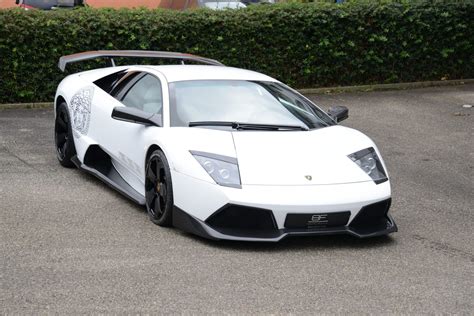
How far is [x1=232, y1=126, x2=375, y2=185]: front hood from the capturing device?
7.66 metres

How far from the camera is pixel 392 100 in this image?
53.2 ft

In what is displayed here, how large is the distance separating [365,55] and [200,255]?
10.5 metres

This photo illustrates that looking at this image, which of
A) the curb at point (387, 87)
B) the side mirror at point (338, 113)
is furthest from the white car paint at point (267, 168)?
the curb at point (387, 87)

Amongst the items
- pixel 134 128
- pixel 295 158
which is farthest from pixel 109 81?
pixel 295 158

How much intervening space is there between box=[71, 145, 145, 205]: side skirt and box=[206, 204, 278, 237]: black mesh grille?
1.38 meters

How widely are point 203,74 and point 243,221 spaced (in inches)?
84.6

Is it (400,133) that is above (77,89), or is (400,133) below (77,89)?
below

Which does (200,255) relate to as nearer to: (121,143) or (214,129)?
(214,129)

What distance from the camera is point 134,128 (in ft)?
28.8

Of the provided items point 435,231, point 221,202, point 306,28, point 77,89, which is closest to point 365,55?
point 306,28

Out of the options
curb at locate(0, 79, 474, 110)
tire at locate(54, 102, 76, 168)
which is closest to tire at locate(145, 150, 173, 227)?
tire at locate(54, 102, 76, 168)

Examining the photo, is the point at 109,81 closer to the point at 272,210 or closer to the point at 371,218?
the point at 272,210

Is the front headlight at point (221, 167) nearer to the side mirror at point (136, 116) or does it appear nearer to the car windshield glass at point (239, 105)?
the car windshield glass at point (239, 105)

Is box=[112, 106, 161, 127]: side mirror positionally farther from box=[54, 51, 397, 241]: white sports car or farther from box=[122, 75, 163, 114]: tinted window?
box=[122, 75, 163, 114]: tinted window
